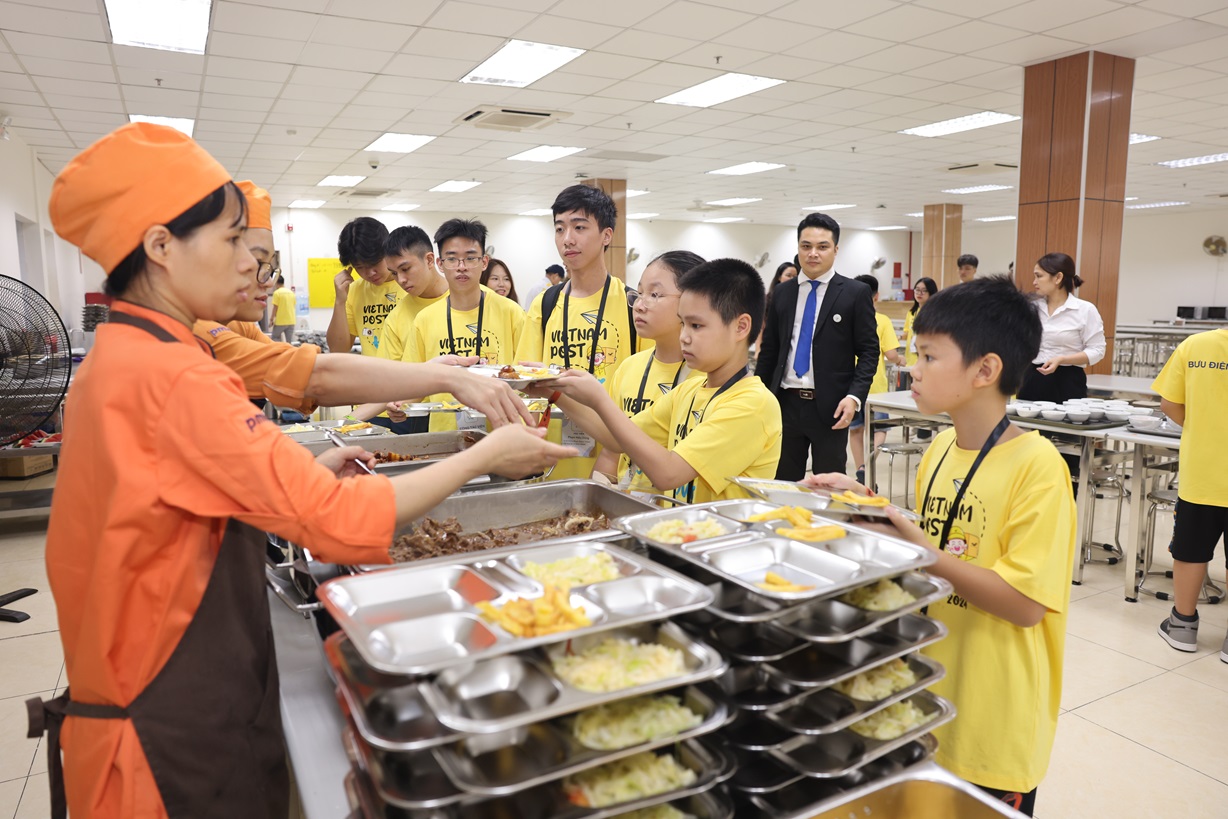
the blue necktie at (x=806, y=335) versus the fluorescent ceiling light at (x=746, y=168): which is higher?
the fluorescent ceiling light at (x=746, y=168)

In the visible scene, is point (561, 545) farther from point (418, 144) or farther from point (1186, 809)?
point (418, 144)

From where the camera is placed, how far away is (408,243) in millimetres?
3469

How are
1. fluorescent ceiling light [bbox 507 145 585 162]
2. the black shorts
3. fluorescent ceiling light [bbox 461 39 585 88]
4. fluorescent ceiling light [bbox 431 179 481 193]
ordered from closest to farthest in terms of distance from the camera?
1. the black shorts
2. fluorescent ceiling light [bbox 461 39 585 88]
3. fluorescent ceiling light [bbox 507 145 585 162]
4. fluorescent ceiling light [bbox 431 179 481 193]

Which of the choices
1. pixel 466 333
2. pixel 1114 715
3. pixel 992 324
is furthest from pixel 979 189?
pixel 992 324

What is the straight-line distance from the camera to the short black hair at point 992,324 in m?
1.42

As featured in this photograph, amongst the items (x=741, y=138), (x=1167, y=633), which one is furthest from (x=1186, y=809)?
(x=741, y=138)

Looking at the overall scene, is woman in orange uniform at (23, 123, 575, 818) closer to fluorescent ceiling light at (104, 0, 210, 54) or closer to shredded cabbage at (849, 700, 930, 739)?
shredded cabbage at (849, 700, 930, 739)

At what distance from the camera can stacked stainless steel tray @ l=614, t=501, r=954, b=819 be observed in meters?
0.91

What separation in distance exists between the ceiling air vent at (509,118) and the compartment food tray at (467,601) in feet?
22.0

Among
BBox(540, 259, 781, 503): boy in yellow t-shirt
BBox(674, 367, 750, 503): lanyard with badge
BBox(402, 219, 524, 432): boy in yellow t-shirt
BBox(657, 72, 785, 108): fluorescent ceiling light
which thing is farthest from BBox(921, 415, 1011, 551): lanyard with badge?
BBox(657, 72, 785, 108): fluorescent ceiling light

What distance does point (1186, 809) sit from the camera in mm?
2205

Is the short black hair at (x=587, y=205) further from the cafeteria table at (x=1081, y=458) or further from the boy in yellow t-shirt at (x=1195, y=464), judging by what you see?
the boy in yellow t-shirt at (x=1195, y=464)

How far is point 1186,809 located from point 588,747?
7.66ft

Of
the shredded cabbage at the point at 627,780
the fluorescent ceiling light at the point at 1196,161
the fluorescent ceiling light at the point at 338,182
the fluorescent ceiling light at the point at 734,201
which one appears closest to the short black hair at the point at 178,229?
the shredded cabbage at the point at 627,780
